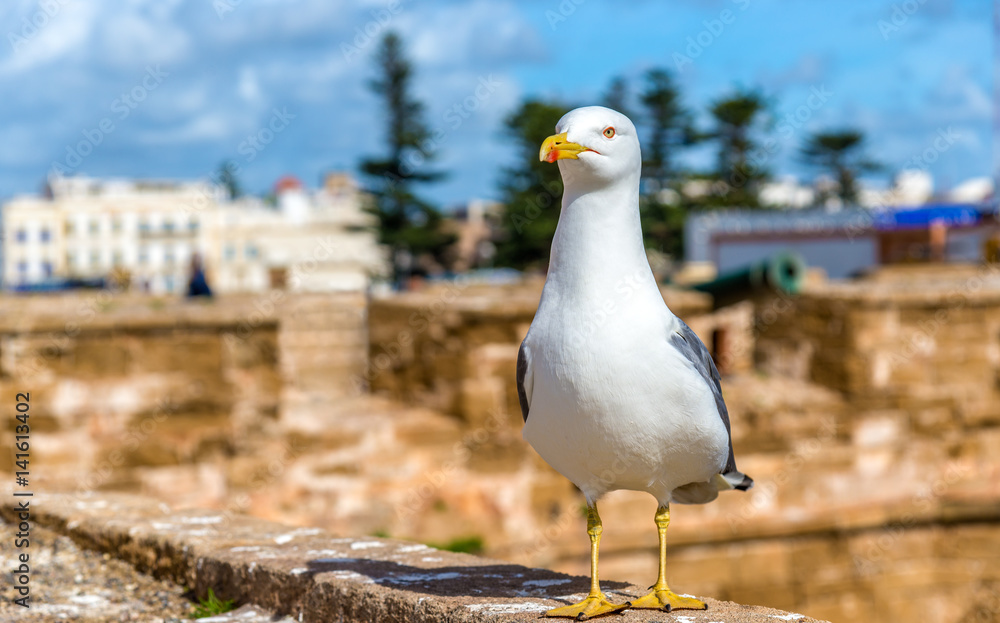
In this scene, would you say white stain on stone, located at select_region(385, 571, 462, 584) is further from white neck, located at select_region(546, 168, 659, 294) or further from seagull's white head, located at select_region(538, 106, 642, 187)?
seagull's white head, located at select_region(538, 106, 642, 187)

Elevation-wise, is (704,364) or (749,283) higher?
(749,283)

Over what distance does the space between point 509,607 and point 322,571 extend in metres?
0.77

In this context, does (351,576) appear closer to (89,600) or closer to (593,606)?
(593,606)

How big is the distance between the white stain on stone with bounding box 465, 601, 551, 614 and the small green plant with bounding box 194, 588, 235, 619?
42.9 inches

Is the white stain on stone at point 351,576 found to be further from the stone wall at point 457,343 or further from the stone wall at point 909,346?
the stone wall at point 909,346

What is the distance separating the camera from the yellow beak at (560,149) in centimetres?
238

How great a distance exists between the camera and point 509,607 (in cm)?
255

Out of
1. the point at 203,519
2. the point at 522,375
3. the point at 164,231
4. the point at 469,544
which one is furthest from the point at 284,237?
the point at 522,375

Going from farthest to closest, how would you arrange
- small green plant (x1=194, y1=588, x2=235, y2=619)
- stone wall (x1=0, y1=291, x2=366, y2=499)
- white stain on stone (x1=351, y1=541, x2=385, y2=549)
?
1. stone wall (x1=0, y1=291, x2=366, y2=499)
2. white stain on stone (x1=351, y1=541, x2=385, y2=549)
3. small green plant (x1=194, y1=588, x2=235, y2=619)

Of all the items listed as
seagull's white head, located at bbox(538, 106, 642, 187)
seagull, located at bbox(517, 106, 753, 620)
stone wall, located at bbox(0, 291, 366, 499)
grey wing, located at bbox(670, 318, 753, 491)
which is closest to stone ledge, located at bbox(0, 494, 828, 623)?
seagull, located at bbox(517, 106, 753, 620)

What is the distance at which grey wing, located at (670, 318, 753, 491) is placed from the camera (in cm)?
246

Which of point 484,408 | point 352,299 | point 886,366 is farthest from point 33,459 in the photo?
point 886,366

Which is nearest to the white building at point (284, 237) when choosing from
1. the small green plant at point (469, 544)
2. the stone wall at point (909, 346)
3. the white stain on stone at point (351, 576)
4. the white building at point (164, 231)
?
the white building at point (164, 231)

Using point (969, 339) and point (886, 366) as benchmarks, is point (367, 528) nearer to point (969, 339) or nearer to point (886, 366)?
point (886, 366)
